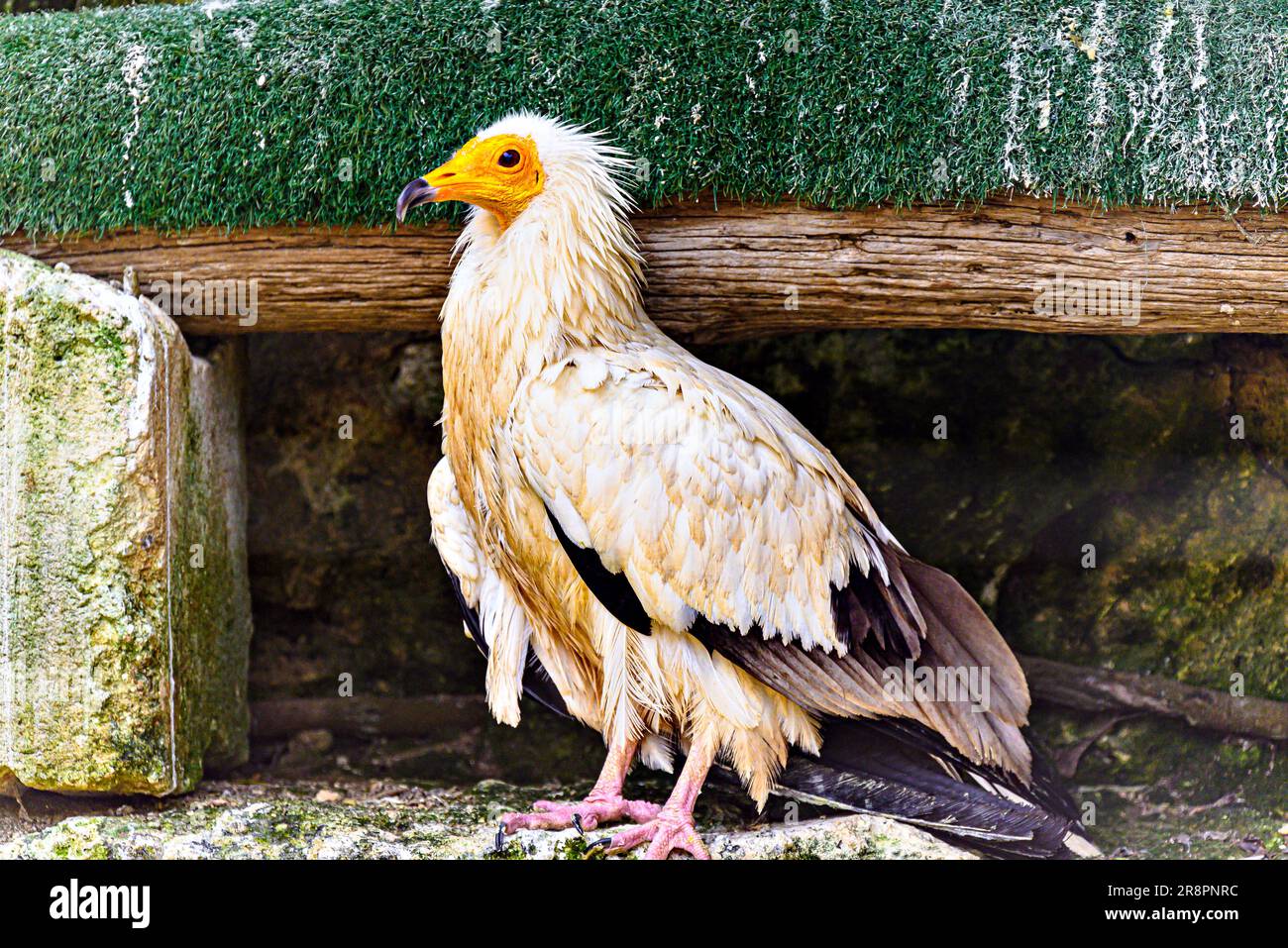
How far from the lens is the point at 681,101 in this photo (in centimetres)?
348

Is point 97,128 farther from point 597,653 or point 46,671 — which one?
point 597,653

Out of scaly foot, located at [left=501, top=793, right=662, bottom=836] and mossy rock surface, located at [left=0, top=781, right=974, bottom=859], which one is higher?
scaly foot, located at [left=501, top=793, right=662, bottom=836]

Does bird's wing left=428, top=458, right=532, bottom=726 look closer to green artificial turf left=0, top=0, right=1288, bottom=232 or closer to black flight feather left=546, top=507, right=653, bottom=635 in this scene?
black flight feather left=546, top=507, right=653, bottom=635

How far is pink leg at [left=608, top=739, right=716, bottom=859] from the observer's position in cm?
316

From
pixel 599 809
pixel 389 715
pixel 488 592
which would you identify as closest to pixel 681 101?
pixel 488 592

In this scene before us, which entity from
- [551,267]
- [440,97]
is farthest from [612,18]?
[551,267]

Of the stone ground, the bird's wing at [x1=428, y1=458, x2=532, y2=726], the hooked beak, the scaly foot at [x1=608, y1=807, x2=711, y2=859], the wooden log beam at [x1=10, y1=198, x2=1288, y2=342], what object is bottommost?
the stone ground

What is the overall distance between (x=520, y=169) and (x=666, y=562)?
3.86 feet

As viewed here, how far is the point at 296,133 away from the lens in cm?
354

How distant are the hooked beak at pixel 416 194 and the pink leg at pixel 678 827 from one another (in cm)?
168

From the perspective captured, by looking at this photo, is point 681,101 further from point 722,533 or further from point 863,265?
point 722,533

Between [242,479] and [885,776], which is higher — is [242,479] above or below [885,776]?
above

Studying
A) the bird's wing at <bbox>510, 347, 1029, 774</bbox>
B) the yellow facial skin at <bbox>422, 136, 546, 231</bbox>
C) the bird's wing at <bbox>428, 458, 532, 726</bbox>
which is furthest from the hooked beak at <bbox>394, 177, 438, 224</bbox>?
the bird's wing at <bbox>428, 458, 532, 726</bbox>

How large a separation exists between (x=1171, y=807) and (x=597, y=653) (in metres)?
2.33
